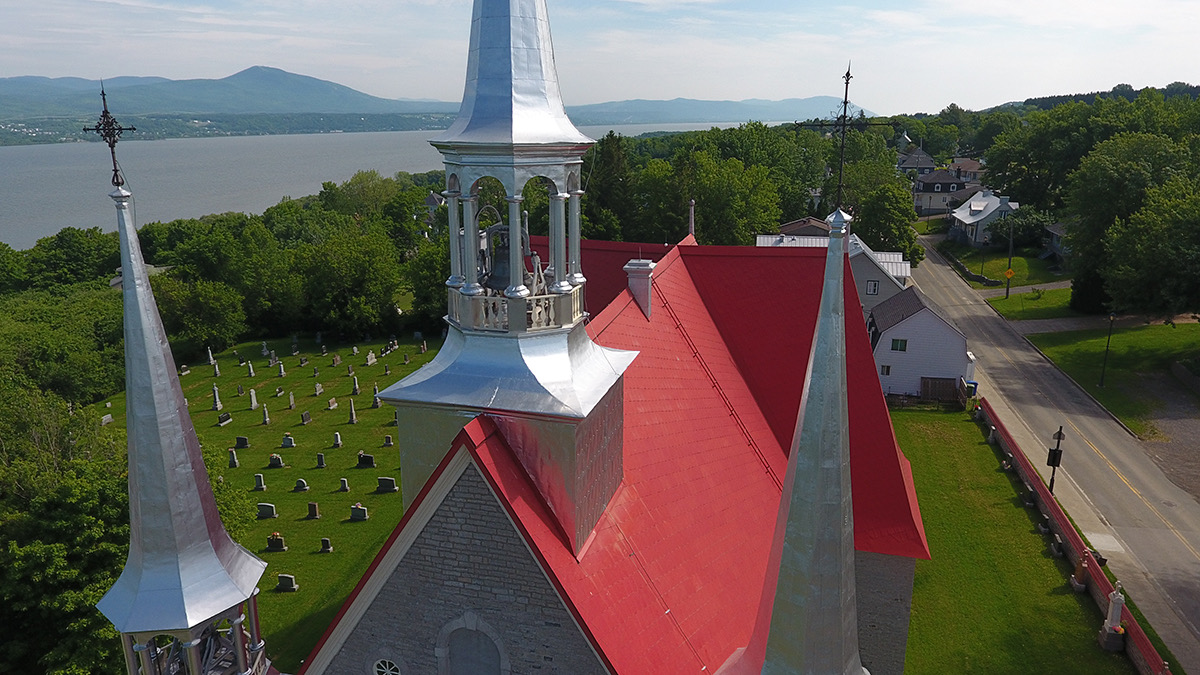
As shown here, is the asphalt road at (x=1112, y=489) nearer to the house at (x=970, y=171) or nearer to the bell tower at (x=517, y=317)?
the bell tower at (x=517, y=317)

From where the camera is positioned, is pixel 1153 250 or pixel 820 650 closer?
pixel 820 650

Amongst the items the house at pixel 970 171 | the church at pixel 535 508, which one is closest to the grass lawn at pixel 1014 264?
the house at pixel 970 171

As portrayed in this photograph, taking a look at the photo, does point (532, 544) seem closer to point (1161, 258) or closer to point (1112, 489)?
point (1112, 489)

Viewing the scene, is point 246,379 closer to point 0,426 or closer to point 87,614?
point 0,426

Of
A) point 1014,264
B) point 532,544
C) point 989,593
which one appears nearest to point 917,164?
point 1014,264

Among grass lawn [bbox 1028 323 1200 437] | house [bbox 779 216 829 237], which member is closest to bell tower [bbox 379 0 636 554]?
grass lawn [bbox 1028 323 1200 437]

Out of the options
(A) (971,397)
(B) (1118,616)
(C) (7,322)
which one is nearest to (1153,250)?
(A) (971,397)

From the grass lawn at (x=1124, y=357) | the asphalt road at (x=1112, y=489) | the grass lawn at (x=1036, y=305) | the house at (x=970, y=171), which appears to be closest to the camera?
the asphalt road at (x=1112, y=489)
